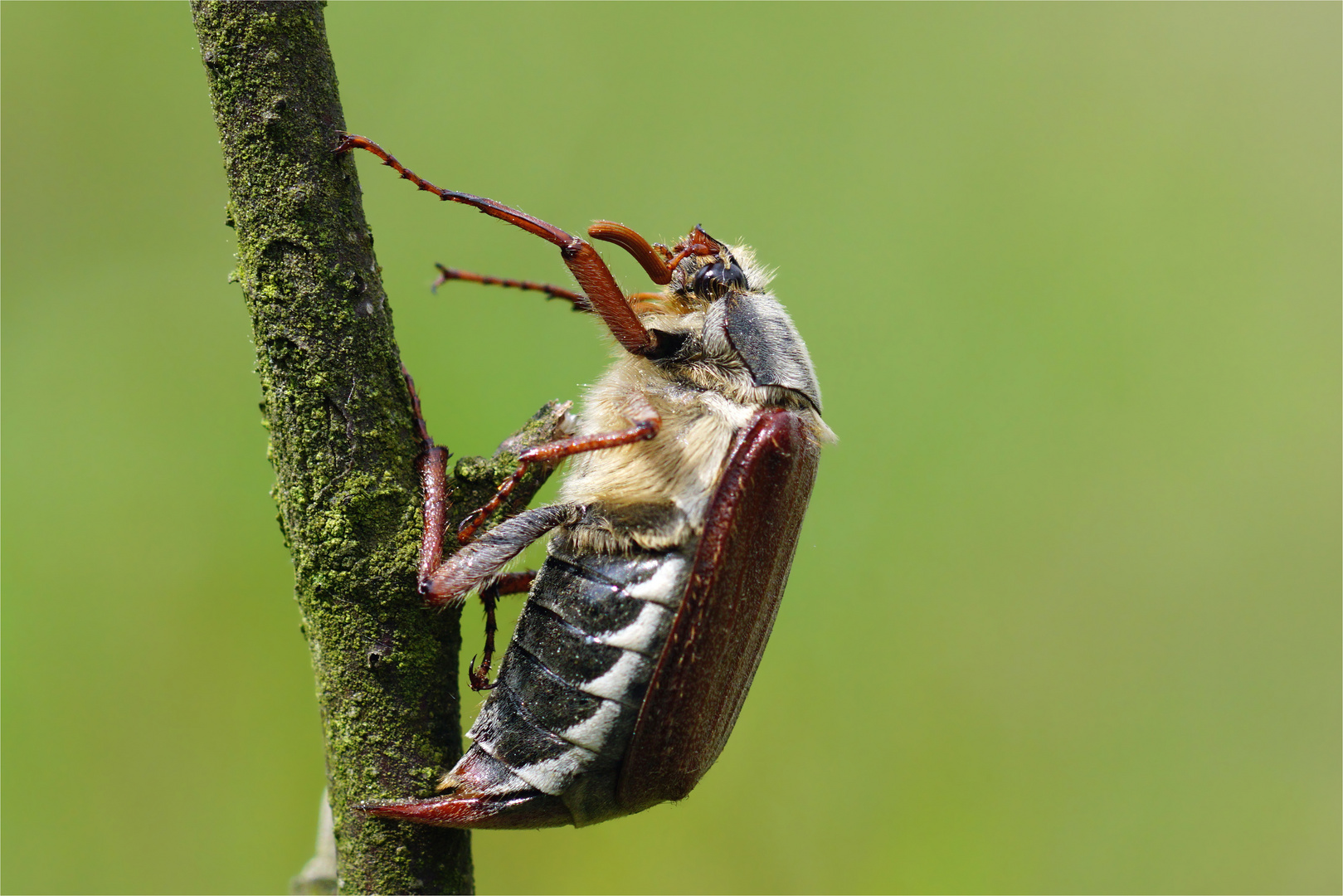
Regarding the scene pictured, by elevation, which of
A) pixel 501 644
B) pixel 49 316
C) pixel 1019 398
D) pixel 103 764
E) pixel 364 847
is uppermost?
pixel 49 316

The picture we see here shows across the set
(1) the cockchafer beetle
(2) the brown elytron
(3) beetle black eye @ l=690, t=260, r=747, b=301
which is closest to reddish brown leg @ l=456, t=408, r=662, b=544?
(1) the cockchafer beetle

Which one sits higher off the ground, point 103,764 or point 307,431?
point 307,431

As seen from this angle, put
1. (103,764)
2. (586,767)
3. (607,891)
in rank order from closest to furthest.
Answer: (586,767) < (103,764) < (607,891)

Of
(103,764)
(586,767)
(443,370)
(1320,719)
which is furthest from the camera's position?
(1320,719)

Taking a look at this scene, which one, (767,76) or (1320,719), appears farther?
(767,76)

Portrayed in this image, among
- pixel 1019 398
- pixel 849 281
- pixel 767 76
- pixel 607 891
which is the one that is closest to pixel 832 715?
pixel 607 891

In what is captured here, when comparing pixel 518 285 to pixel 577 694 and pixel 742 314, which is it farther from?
pixel 577 694

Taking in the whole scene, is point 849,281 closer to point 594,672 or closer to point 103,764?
point 594,672

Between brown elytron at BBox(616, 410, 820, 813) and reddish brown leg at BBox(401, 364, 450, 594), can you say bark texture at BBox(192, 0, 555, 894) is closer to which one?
reddish brown leg at BBox(401, 364, 450, 594)
